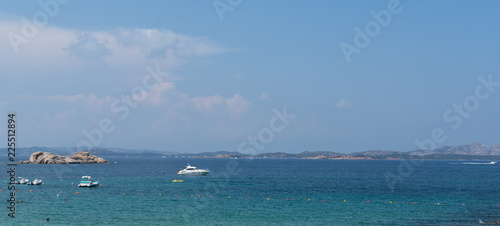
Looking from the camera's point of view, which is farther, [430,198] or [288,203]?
[430,198]

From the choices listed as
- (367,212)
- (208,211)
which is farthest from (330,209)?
(208,211)

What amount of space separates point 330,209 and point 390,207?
11.0 metres

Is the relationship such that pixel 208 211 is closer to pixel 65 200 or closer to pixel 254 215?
pixel 254 215

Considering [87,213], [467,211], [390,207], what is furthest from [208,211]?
[467,211]

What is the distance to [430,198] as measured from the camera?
94125 mm

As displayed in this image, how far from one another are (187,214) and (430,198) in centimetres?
5157

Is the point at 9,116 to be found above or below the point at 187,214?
above

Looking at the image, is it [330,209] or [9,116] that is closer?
[9,116]

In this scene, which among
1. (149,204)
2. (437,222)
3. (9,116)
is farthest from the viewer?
(149,204)

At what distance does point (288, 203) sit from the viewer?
83.9 m

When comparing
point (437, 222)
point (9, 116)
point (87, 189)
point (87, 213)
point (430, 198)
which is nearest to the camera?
point (9, 116)

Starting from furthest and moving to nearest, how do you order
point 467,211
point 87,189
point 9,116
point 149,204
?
point 87,189 < point 149,204 < point 467,211 < point 9,116

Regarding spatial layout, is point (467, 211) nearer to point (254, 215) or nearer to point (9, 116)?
point (254, 215)

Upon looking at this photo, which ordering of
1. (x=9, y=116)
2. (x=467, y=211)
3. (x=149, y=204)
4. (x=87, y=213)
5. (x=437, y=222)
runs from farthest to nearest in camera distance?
(x=149, y=204)
(x=467, y=211)
(x=87, y=213)
(x=437, y=222)
(x=9, y=116)
